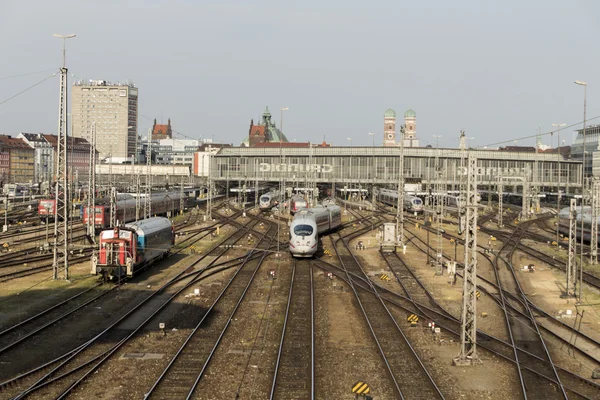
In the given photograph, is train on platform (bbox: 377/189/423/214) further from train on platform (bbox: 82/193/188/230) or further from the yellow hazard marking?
the yellow hazard marking

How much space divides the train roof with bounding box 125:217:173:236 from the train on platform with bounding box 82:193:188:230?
197 inches

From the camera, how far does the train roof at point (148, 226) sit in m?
34.0

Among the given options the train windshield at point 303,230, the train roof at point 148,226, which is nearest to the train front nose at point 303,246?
the train windshield at point 303,230

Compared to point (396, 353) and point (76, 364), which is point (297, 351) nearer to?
point (396, 353)

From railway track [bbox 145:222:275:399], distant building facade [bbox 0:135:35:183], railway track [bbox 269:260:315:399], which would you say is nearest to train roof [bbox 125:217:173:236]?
railway track [bbox 145:222:275:399]

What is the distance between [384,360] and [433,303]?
10.0 metres

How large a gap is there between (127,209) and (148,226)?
79.7 feet

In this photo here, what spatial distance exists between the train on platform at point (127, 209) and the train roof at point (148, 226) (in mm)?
4996

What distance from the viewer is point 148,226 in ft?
118

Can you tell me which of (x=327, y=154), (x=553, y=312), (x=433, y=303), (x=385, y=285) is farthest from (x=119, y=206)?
(x=327, y=154)

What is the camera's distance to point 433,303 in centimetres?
2825

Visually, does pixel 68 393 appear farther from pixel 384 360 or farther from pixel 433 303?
pixel 433 303

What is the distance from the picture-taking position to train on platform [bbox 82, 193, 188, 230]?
55281mm

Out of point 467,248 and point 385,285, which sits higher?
point 467,248
